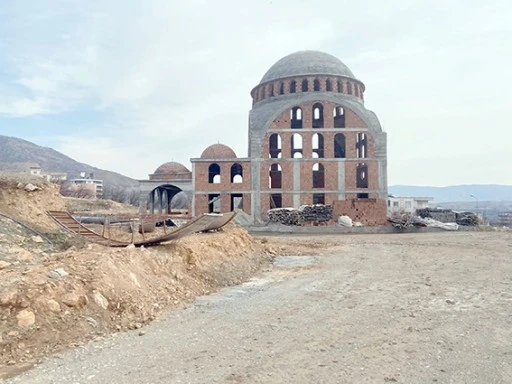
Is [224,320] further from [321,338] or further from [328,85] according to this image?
[328,85]

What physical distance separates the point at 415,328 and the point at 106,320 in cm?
467

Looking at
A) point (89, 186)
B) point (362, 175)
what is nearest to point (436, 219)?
point (362, 175)

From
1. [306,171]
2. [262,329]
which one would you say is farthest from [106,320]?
[306,171]

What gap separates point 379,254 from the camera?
15023mm

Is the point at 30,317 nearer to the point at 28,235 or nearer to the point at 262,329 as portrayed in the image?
the point at 262,329

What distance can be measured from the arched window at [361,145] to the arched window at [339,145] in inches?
51.7

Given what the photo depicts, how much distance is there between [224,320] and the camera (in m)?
6.54

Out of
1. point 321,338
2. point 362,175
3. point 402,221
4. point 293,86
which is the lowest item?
point 321,338

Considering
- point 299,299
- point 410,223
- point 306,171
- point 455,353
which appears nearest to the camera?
point 455,353

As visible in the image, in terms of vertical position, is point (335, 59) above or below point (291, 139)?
above

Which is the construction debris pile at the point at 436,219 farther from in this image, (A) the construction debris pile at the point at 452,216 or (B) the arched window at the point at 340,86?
(B) the arched window at the point at 340,86

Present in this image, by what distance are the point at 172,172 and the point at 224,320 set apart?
30.1 meters

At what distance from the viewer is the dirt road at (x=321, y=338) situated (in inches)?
176

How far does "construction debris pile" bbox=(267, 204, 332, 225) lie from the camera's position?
2764 cm
